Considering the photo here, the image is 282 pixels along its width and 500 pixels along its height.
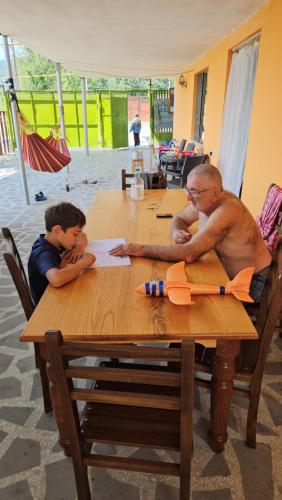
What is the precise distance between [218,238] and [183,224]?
1.40 feet

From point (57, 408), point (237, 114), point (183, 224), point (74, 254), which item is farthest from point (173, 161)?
point (57, 408)

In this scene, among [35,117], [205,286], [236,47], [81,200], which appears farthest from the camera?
[35,117]

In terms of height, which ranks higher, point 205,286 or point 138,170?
point 138,170

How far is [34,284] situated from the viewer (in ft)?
4.92

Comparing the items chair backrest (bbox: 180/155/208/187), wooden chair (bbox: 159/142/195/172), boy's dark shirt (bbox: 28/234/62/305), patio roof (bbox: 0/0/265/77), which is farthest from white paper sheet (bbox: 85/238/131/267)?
wooden chair (bbox: 159/142/195/172)

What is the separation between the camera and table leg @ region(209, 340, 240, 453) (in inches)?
A: 43.6

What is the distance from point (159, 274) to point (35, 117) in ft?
38.4

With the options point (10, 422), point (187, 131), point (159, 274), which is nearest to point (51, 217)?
point (159, 274)

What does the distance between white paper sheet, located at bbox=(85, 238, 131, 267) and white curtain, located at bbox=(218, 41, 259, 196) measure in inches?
114

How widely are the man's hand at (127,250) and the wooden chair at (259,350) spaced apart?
1.82 feet

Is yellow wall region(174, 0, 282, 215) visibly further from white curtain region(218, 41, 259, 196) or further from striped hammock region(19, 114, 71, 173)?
striped hammock region(19, 114, 71, 173)

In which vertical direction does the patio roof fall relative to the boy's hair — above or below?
above

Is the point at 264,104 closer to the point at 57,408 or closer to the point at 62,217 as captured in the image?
the point at 62,217

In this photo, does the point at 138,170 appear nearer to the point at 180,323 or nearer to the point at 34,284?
the point at 34,284
